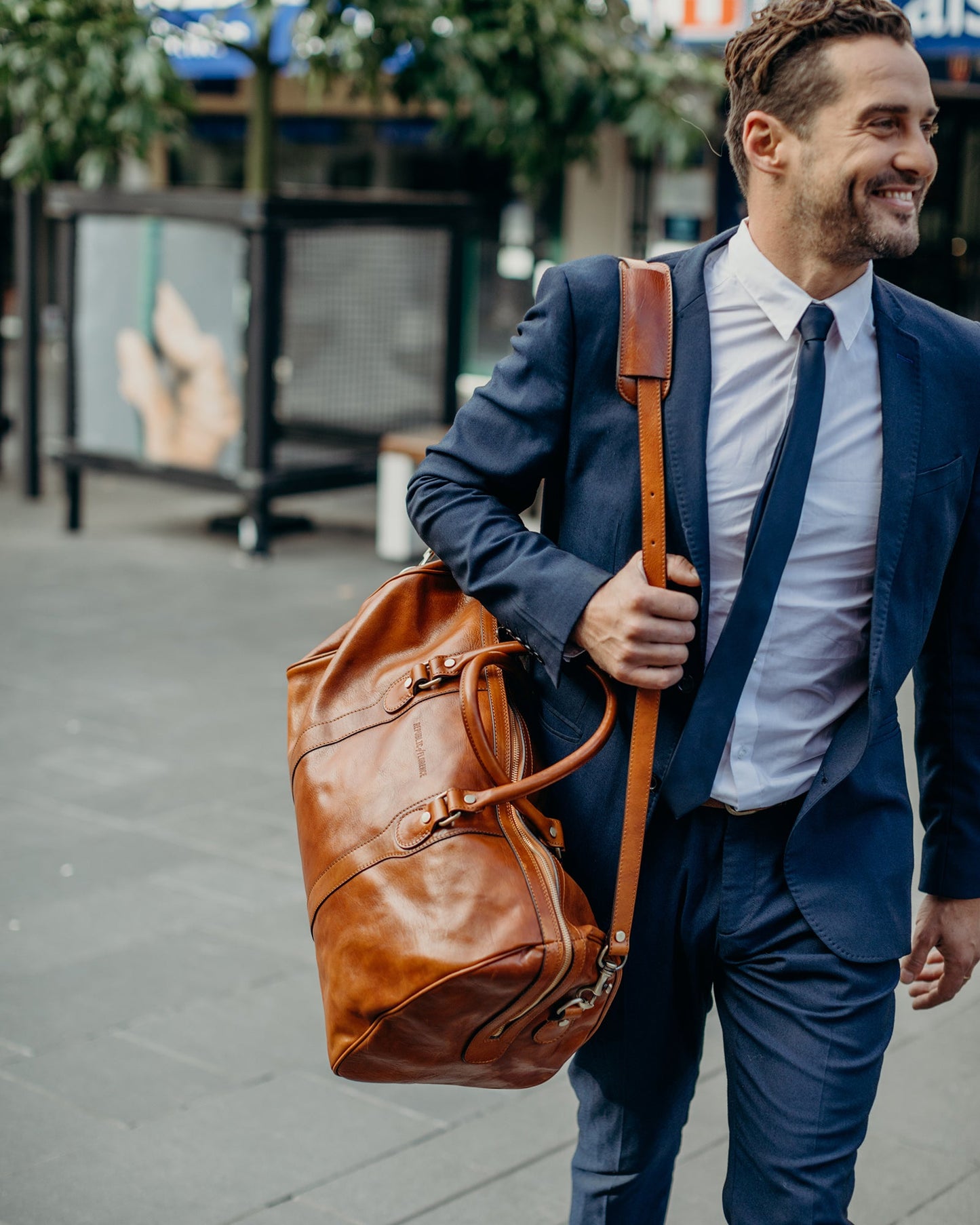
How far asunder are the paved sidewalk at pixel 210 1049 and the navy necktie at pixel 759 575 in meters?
1.40

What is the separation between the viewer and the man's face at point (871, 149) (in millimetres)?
1938

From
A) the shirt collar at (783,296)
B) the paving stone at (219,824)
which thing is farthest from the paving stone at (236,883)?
the shirt collar at (783,296)

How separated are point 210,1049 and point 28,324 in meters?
7.65

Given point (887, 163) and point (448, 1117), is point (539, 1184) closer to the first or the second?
point (448, 1117)

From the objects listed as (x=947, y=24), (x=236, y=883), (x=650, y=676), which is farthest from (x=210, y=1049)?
(x=947, y=24)

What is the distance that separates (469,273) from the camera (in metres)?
14.2

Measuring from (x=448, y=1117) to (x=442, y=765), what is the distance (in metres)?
1.67

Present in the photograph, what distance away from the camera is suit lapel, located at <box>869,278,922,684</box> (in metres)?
2.05

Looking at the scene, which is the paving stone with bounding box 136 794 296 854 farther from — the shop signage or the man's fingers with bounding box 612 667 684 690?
the shop signage

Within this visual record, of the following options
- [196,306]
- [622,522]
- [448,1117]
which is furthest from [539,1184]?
[196,306]

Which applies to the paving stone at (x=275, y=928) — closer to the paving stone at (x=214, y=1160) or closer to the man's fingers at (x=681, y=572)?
the paving stone at (x=214, y=1160)

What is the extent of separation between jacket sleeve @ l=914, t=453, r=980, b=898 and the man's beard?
38 cm

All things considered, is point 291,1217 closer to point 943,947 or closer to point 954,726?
point 943,947

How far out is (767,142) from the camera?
202cm
